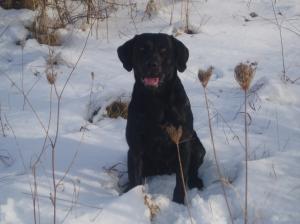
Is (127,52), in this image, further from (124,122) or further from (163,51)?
(124,122)

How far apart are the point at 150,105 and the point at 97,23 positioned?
286 centimetres

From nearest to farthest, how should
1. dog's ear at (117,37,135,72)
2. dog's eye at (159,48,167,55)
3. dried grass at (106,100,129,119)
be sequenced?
dog's eye at (159,48,167,55) → dog's ear at (117,37,135,72) → dried grass at (106,100,129,119)

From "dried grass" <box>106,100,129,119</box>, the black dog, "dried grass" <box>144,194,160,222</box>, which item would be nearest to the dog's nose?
the black dog

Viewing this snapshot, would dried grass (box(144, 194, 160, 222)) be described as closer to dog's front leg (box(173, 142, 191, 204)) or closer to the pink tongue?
dog's front leg (box(173, 142, 191, 204))

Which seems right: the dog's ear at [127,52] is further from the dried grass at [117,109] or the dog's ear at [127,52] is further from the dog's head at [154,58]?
the dried grass at [117,109]

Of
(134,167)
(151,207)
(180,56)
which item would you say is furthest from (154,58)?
(151,207)

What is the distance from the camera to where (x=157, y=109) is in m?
3.26

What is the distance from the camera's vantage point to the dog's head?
3.25 meters

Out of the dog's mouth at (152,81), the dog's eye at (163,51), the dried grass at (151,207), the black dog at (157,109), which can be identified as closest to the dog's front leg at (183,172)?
the black dog at (157,109)

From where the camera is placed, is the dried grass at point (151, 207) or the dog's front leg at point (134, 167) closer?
the dried grass at point (151, 207)

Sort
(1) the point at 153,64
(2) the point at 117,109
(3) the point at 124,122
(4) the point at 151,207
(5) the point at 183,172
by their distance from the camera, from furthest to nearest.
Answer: (2) the point at 117,109
(3) the point at 124,122
(5) the point at 183,172
(1) the point at 153,64
(4) the point at 151,207

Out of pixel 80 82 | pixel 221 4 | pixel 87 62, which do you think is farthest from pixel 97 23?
pixel 221 4

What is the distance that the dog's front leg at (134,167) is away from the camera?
3365mm

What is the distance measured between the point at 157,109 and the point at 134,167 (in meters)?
0.43
